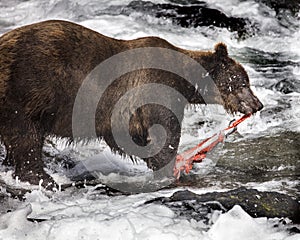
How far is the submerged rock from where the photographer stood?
4457mm

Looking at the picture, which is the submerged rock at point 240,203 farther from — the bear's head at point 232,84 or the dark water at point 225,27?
the dark water at point 225,27

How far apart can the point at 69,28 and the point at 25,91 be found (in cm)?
82

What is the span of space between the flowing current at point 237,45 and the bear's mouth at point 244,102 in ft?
1.97

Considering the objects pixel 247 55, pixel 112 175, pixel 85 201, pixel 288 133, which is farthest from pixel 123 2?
pixel 85 201

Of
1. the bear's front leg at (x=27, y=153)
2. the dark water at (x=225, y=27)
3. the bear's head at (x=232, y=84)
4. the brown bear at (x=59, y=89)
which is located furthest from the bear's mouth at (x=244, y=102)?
the bear's front leg at (x=27, y=153)

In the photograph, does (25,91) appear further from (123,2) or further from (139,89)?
(123,2)

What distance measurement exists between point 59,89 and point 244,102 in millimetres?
2258

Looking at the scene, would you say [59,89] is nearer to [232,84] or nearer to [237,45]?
[232,84]

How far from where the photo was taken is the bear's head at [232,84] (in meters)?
6.40

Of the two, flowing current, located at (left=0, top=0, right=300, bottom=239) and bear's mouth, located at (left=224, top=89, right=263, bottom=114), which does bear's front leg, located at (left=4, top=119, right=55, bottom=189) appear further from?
bear's mouth, located at (left=224, top=89, right=263, bottom=114)

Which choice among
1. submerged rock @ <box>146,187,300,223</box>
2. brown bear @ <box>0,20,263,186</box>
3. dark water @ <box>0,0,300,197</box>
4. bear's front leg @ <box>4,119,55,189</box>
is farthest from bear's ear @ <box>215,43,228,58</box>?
bear's front leg @ <box>4,119,55,189</box>

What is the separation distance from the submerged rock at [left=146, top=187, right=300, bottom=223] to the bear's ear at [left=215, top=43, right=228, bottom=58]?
2.12 meters

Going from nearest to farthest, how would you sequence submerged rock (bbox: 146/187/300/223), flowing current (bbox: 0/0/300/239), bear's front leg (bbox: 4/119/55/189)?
submerged rock (bbox: 146/187/300/223) → bear's front leg (bbox: 4/119/55/189) → flowing current (bbox: 0/0/300/239)

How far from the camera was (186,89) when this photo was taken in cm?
630
